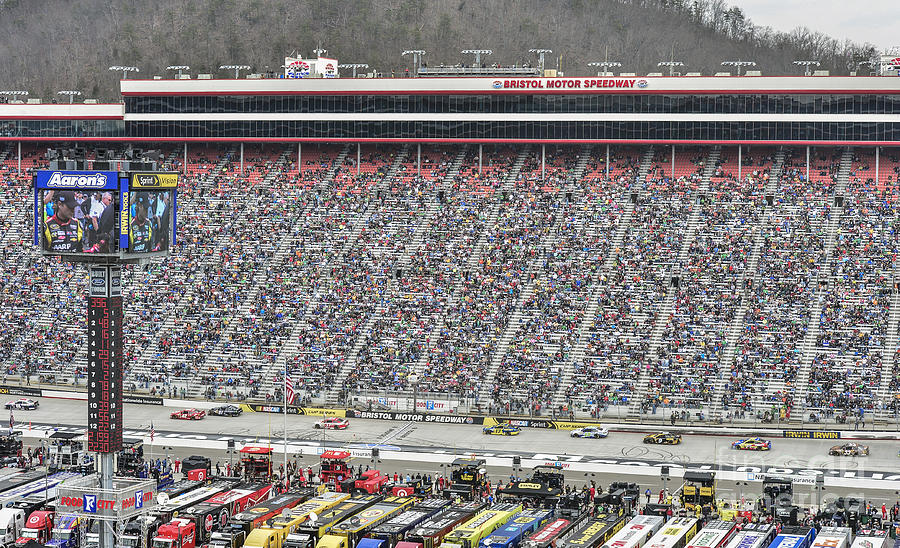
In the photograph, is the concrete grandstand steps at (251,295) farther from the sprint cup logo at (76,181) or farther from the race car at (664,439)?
the sprint cup logo at (76,181)

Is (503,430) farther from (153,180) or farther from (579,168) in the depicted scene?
(153,180)

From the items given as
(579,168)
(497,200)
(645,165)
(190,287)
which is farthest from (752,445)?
(190,287)

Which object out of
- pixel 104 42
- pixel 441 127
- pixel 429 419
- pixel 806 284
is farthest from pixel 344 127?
pixel 104 42

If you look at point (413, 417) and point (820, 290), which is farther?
point (820, 290)

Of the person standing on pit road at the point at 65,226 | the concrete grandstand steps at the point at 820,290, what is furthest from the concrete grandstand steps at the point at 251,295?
the concrete grandstand steps at the point at 820,290

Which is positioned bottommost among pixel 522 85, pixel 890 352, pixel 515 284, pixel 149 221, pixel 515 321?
pixel 890 352

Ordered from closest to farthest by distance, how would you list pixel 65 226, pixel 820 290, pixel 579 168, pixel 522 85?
1. pixel 65 226
2. pixel 820 290
3. pixel 522 85
4. pixel 579 168

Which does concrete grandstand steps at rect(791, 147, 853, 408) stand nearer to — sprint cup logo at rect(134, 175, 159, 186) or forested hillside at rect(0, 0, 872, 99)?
sprint cup logo at rect(134, 175, 159, 186)

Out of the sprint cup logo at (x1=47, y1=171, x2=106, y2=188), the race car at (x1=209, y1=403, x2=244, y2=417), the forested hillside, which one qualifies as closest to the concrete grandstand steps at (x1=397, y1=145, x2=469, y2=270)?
the race car at (x1=209, y1=403, x2=244, y2=417)
